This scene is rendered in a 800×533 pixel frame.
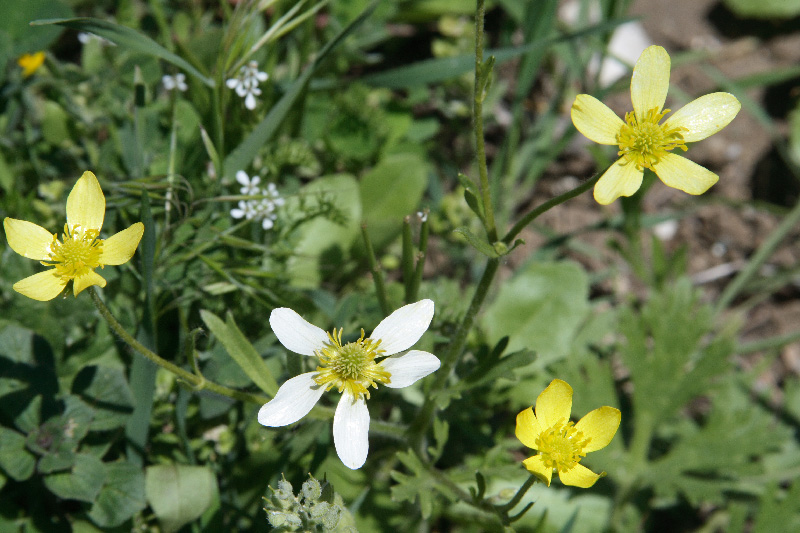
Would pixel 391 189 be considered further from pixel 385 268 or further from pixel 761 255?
pixel 761 255

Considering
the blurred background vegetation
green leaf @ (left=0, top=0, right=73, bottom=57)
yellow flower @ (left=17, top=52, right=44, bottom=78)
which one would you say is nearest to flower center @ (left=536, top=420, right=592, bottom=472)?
the blurred background vegetation

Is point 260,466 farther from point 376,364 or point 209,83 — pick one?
point 209,83

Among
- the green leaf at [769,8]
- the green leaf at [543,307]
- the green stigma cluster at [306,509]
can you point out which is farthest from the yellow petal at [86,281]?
the green leaf at [769,8]

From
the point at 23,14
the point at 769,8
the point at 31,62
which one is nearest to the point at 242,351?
the point at 31,62

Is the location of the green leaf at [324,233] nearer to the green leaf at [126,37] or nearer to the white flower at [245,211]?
the white flower at [245,211]

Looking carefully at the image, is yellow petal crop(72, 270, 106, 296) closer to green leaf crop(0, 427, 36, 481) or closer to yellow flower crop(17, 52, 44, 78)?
green leaf crop(0, 427, 36, 481)

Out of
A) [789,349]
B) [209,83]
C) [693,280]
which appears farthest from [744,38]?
[209,83]
